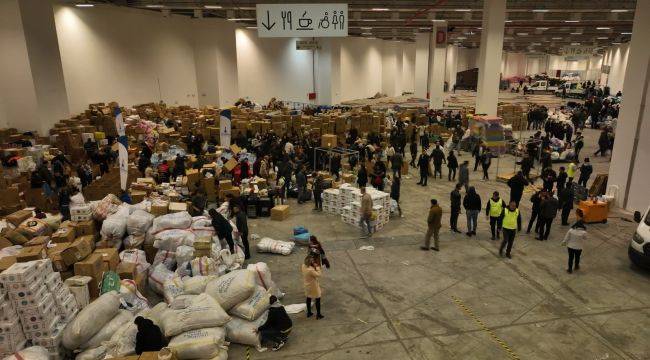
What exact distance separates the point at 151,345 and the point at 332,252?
185 inches

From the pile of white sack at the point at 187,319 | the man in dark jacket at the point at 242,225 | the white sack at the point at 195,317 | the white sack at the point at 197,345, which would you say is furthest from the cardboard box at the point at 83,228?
the white sack at the point at 197,345

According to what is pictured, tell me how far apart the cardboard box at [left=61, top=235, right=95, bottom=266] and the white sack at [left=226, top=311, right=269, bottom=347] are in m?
2.79

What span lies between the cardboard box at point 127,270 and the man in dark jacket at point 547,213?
869 centimetres

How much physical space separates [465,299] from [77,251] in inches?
258

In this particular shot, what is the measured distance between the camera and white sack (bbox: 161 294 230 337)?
6020mm

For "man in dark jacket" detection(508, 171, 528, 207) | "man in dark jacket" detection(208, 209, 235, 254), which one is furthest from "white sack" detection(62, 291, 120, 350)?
"man in dark jacket" detection(508, 171, 528, 207)

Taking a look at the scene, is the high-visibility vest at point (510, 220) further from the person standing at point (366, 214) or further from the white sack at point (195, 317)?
the white sack at point (195, 317)

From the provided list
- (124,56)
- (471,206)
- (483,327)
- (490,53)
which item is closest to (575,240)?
(471,206)

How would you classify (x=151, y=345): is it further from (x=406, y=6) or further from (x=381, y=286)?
(x=406, y=6)

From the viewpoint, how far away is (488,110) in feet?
67.5

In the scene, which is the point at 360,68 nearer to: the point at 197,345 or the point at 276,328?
the point at 276,328

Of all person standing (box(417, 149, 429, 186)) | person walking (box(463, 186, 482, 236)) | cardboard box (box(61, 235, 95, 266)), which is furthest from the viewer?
person standing (box(417, 149, 429, 186))

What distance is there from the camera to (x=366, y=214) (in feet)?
33.0

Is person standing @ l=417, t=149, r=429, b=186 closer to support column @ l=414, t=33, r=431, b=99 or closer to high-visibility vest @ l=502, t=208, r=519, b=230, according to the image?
high-visibility vest @ l=502, t=208, r=519, b=230
